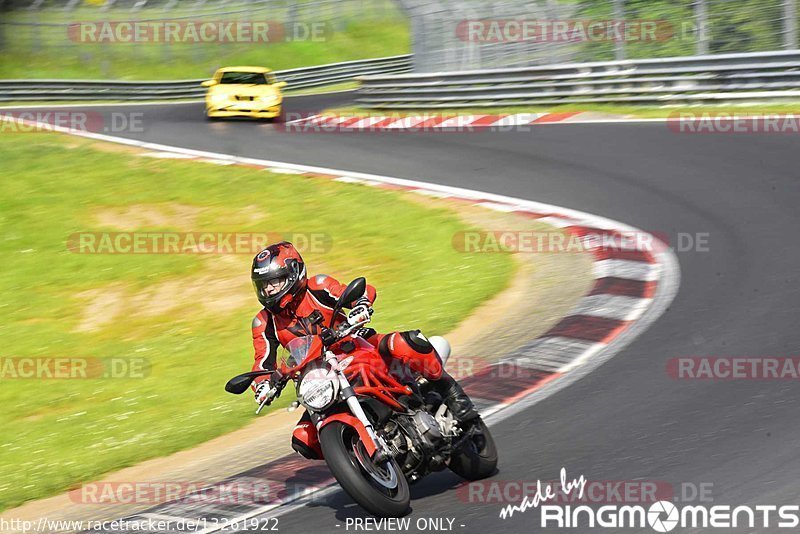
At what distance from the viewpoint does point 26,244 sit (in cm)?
1497

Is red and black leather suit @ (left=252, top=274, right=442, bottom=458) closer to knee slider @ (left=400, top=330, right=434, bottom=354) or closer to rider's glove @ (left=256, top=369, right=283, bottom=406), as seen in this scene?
knee slider @ (left=400, top=330, right=434, bottom=354)

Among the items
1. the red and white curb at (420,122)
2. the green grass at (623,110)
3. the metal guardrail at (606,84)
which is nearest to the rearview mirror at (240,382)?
the green grass at (623,110)

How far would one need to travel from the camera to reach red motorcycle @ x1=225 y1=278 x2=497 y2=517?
19.0 ft

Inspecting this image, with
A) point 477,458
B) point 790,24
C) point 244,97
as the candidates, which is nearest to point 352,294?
point 477,458

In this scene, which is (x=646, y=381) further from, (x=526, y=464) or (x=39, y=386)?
(x=39, y=386)

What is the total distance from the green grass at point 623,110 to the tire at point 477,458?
40.1 feet

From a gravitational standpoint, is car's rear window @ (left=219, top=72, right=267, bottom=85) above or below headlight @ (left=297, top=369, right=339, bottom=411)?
above

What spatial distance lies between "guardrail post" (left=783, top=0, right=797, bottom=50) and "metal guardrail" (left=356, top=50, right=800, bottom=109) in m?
0.58

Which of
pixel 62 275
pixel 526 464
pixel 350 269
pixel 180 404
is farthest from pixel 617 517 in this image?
pixel 62 275

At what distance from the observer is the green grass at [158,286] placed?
889cm

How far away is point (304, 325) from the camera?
21.0 feet

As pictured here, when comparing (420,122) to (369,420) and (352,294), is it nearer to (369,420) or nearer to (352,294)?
(369,420)

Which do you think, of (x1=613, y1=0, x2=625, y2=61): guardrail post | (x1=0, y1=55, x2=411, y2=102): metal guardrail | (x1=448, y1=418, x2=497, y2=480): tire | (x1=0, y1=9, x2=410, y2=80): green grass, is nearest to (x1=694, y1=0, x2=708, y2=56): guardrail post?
(x1=613, y1=0, x2=625, y2=61): guardrail post

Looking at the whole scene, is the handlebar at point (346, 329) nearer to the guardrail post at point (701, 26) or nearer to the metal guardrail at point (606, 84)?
the metal guardrail at point (606, 84)
